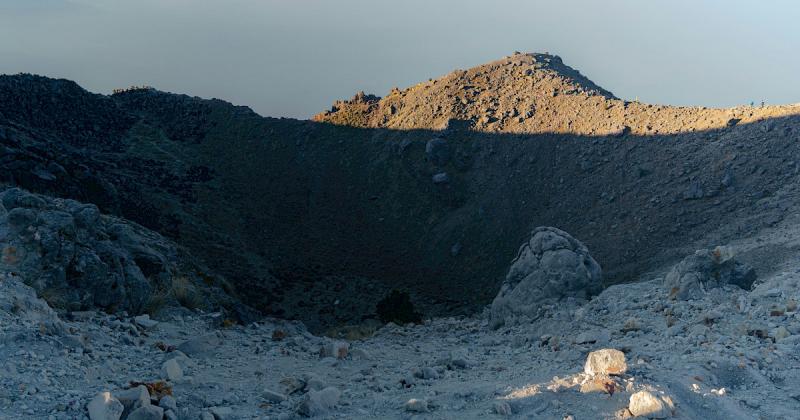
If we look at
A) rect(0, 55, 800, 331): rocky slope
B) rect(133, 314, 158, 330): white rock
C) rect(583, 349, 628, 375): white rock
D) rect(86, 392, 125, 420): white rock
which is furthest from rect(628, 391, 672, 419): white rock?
rect(0, 55, 800, 331): rocky slope

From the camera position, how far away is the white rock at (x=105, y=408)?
837cm

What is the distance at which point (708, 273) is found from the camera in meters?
17.1

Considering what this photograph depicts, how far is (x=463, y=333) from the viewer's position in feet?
72.1

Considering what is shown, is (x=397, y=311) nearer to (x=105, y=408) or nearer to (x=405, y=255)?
(x=405, y=255)

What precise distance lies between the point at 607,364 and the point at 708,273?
8814 millimetres

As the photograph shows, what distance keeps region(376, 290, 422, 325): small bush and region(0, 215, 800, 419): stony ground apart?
884cm

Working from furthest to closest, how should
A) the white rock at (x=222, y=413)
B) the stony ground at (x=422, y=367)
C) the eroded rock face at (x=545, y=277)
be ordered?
the eroded rock face at (x=545, y=277)
the white rock at (x=222, y=413)
the stony ground at (x=422, y=367)

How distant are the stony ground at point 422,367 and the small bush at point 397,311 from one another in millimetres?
8837

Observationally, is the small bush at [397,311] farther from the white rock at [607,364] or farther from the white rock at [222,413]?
the white rock at [222,413]

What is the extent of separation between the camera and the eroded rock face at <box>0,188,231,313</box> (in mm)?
14445

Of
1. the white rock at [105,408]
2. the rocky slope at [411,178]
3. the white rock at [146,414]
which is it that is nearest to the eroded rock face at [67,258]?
the white rock at [105,408]

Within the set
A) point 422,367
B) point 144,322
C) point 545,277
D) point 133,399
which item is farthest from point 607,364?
point 545,277

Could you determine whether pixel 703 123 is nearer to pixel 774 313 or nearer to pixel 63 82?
pixel 774 313

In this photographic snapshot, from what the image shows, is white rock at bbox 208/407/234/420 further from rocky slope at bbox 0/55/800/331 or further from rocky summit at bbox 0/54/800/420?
rocky slope at bbox 0/55/800/331
